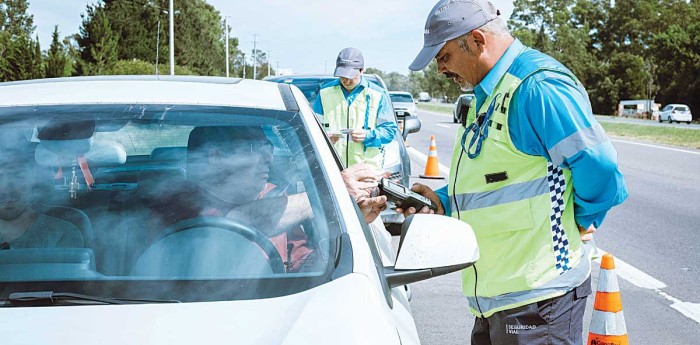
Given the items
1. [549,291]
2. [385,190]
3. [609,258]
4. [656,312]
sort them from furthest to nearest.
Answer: [656,312], [609,258], [385,190], [549,291]

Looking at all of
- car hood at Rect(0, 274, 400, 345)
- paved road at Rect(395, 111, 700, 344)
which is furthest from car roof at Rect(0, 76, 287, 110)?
paved road at Rect(395, 111, 700, 344)

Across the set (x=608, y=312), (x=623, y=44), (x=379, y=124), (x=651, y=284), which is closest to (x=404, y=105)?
(x=379, y=124)

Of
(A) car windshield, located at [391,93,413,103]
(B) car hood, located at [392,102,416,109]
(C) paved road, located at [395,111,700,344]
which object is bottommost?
(C) paved road, located at [395,111,700,344]

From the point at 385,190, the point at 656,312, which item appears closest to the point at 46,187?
the point at 385,190

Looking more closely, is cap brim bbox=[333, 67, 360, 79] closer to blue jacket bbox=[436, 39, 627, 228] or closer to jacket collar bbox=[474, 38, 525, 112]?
jacket collar bbox=[474, 38, 525, 112]

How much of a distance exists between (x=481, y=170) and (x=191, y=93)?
1020 millimetres

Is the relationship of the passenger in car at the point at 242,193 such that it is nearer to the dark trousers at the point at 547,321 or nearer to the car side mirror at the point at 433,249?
the car side mirror at the point at 433,249

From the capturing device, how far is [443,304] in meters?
6.39

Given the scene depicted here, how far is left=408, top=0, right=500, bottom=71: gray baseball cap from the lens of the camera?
2832 millimetres

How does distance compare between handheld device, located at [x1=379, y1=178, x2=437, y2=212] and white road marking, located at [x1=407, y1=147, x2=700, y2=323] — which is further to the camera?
white road marking, located at [x1=407, y1=147, x2=700, y2=323]

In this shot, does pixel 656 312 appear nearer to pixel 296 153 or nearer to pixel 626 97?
pixel 296 153

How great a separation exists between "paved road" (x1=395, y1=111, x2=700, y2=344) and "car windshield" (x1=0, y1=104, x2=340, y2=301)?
9.36 ft

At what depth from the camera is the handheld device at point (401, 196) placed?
3023 mm

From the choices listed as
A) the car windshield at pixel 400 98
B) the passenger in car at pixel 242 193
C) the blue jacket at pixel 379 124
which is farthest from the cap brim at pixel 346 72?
the car windshield at pixel 400 98
